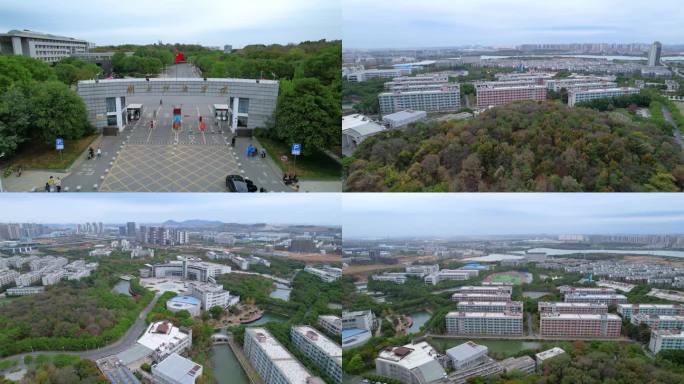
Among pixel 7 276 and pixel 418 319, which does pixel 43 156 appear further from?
pixel 418 319

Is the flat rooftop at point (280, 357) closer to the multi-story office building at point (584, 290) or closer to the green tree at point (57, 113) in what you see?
the multi-story office building at point (584, 290)

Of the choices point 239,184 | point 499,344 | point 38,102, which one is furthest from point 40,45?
point 499,344

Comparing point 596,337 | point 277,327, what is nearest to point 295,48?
point 277,327

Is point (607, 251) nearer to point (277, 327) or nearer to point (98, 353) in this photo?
point (277, 327)

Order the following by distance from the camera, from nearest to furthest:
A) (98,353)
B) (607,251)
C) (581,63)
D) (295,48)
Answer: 1. (98,353)
2. (607,251)
3. (581,63)
4. (295,48)

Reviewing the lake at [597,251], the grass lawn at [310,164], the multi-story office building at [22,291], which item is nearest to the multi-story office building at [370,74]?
the grass lawn at [310,164]
